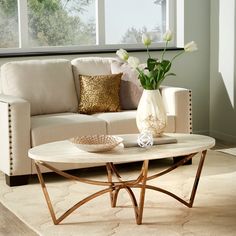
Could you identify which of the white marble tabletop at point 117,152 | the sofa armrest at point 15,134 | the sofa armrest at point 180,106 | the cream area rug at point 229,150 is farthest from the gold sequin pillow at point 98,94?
the white marble tabletop at point 117,152

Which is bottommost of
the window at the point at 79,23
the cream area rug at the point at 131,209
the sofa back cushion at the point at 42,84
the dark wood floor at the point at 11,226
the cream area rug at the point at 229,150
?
the dark wood floor at the point at 11,226

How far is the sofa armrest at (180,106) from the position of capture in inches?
213

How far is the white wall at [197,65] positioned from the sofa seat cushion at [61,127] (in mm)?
1695

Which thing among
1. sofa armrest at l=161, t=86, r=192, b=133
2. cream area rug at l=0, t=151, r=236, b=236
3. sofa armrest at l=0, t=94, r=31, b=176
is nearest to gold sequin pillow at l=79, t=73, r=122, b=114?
sofa armrest at l=161, t=86, r=192, b=133

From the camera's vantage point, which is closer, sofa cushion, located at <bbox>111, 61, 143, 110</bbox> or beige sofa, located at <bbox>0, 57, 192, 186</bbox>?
beige sofa, located at <bbox>0, 57, 192, 186</bbox>

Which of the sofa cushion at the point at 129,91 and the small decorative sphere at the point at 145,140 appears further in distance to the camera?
the sofa cushion at the point at 129,91

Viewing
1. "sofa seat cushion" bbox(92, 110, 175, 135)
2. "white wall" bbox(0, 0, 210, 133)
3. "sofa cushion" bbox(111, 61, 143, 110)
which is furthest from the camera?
"white wall" bbox(0, 0, 210, 133)

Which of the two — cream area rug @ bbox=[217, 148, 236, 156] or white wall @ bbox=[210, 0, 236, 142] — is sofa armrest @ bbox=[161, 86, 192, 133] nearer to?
cream area rug @ bbox=[217, 148, 236, 156]

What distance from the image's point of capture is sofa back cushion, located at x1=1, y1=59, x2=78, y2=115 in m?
5.35

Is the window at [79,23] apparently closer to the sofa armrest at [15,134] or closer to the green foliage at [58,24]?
the green foliage at [58,24]

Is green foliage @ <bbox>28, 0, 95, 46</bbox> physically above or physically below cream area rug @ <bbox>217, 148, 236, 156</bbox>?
above

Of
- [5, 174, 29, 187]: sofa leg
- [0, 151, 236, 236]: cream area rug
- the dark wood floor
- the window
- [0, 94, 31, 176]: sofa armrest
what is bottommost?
the dark wood floor

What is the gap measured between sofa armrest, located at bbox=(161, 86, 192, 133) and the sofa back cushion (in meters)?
0.82

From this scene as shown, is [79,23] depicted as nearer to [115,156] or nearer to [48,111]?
[48,111]
